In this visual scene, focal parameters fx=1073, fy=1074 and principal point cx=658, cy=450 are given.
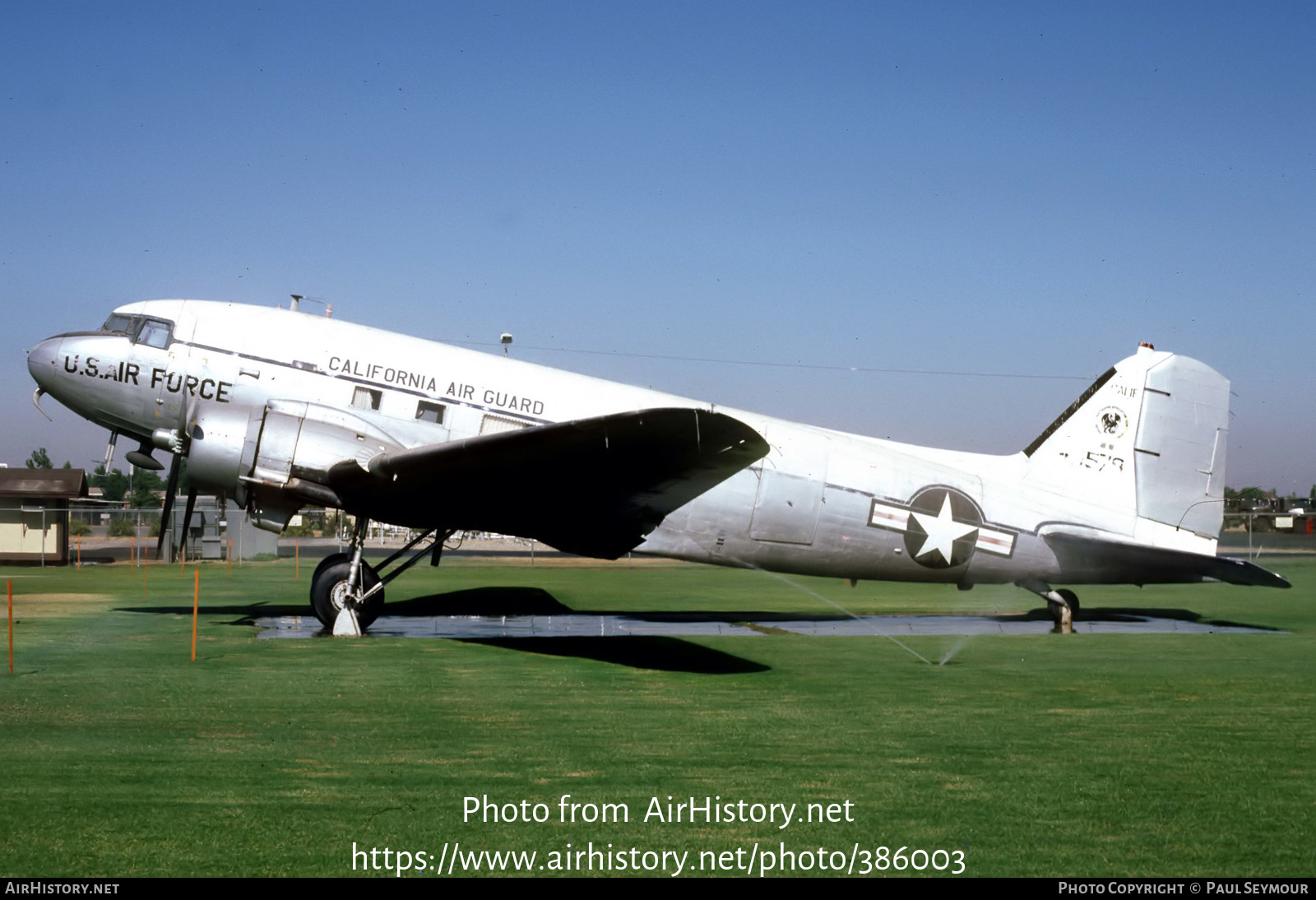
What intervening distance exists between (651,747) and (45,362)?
1225cm

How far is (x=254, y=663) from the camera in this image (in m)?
11.7

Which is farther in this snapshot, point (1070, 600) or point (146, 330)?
point (1070, 600)

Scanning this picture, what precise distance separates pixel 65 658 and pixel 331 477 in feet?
12.0

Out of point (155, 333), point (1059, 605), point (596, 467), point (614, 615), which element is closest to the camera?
point (596, 467)

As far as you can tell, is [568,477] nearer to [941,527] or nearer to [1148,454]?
[941,527]

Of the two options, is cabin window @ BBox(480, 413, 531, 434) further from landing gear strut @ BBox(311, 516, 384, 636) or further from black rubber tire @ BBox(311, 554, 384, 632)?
black rubber tire @ BBox(311, 554, 384, 632)

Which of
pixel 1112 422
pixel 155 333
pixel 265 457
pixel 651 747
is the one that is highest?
pixel 1112 422

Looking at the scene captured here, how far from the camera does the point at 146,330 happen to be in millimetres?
15422

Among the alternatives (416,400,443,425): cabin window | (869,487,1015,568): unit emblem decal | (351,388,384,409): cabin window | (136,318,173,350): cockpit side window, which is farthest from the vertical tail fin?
(136,318,173,350): cockpit side window

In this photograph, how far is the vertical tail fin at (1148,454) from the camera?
17.2 meters

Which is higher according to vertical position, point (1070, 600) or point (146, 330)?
point (146, 330)

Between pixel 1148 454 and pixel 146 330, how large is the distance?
15479 millimetres

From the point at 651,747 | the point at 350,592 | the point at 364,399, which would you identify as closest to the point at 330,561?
the point at 350,592

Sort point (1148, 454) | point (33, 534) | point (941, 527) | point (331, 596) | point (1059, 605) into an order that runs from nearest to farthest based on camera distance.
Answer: point (331, 596) → point (941, 527) → point (1059, 605) → point (1148, 454) → point (33, 534)
